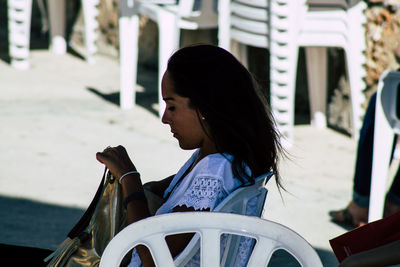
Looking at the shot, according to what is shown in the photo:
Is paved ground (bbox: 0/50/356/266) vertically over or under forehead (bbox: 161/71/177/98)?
under

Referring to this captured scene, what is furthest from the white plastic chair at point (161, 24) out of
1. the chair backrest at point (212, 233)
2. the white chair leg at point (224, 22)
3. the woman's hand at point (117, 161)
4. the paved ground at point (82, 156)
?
the chair backrest at point (212, 233)

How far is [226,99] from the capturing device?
5.25ft

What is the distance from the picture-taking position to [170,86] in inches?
64.9

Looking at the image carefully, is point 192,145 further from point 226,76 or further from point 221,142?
point 226,76

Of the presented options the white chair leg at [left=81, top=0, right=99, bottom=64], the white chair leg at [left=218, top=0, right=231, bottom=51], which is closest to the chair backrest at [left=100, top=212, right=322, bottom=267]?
the white chair leg at [left=218, top=0, right=231, bottom=51]

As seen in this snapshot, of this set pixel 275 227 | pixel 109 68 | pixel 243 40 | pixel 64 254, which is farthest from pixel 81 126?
pixel 275 227

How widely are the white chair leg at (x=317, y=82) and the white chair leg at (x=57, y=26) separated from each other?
300 cm

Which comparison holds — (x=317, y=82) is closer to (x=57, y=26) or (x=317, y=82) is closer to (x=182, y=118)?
(x=57, y=26)

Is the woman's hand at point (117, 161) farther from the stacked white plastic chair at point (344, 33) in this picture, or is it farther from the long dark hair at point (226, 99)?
the stacked white plastic chair at point (344, 33)

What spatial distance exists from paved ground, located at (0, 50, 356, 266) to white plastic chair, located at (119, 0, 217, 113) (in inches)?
9.3

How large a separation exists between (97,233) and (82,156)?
2528 mm

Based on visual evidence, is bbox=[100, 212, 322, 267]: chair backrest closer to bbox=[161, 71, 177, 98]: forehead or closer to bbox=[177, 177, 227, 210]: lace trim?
bbox=[177, 177, 227, 210]: lace trim

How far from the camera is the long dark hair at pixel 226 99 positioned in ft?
5.25

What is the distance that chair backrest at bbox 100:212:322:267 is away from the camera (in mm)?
1345
